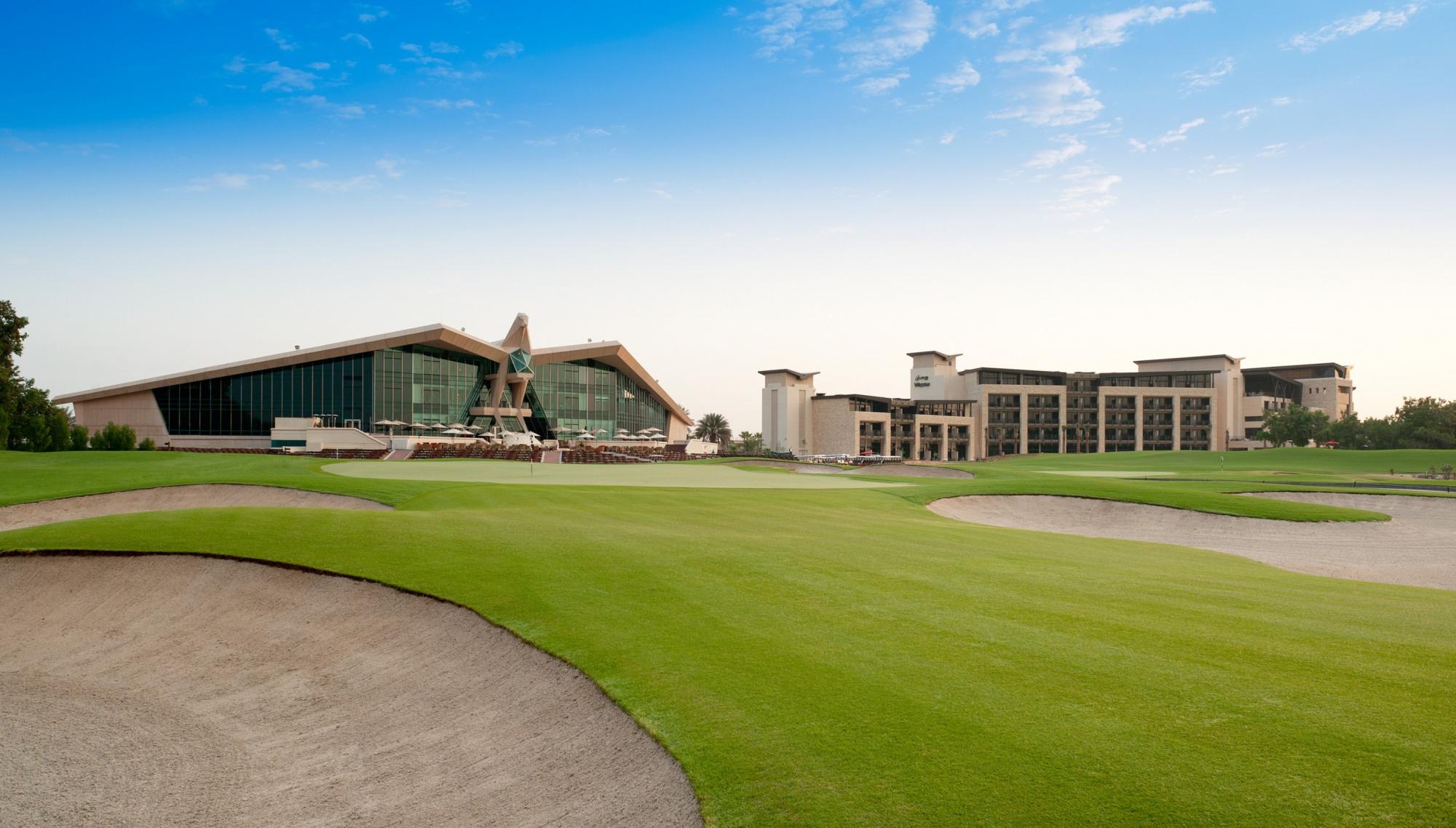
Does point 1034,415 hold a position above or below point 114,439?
above

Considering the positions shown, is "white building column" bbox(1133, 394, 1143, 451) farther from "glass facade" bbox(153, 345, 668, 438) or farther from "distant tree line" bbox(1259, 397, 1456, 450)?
"glass facade" bbox(153, 345, 668, 438)

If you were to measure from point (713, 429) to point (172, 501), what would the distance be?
11420 centimetres

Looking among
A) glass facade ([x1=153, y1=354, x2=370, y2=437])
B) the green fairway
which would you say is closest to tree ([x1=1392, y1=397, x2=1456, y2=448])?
the green fairway

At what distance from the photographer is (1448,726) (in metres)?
6.59

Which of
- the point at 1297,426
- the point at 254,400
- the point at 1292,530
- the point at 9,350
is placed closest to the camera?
the point at 1292,530

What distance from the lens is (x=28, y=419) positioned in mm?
56156

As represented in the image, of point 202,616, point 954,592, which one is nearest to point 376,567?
point 202,616

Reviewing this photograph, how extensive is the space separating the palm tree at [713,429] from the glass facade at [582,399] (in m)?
29.0

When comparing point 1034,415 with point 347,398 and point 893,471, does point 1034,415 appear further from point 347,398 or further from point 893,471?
point 347,398

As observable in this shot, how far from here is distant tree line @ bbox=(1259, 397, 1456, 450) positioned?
83.9m

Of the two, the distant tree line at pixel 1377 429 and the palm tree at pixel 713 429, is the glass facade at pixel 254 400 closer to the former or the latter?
the palm tree at pixel 713 429

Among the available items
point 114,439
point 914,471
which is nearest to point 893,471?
point 914,471

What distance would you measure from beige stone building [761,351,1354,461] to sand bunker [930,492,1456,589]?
285ft

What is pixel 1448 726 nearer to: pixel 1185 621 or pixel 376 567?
pixel 1185 621
